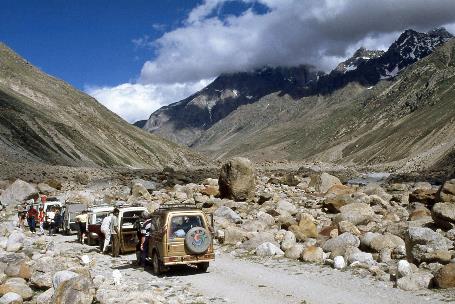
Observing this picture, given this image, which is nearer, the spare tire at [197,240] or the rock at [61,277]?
the rock at [61,277]

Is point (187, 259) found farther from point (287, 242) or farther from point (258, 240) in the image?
point (258, 240)

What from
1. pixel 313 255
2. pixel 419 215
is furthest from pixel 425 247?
pixel 419 215

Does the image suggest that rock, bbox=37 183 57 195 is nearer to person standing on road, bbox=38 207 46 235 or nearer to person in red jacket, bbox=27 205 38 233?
person standing on road, bbox=38 207 46 235

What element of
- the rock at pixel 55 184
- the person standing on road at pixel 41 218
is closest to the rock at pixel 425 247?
the person standing on road at pixel 41 218

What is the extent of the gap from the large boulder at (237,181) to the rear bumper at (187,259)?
942 inches

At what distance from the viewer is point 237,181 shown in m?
41.8

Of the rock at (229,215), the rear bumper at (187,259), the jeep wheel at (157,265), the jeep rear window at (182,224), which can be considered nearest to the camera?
the rear bumper at (187,259)

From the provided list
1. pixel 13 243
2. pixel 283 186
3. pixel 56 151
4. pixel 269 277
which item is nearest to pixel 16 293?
pixel 269 277

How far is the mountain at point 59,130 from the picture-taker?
3427 inches

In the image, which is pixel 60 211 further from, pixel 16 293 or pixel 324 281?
pixel 324 281

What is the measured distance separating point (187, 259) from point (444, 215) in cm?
1184

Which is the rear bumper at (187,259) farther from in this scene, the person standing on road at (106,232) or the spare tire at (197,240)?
the person standing on road at (106,232)

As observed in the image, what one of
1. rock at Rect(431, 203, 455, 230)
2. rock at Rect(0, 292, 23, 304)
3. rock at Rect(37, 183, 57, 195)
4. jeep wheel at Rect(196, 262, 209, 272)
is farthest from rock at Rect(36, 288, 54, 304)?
rock at Rect(37, 183, 57, 195)

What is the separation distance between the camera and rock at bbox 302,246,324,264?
18844 millimetres
